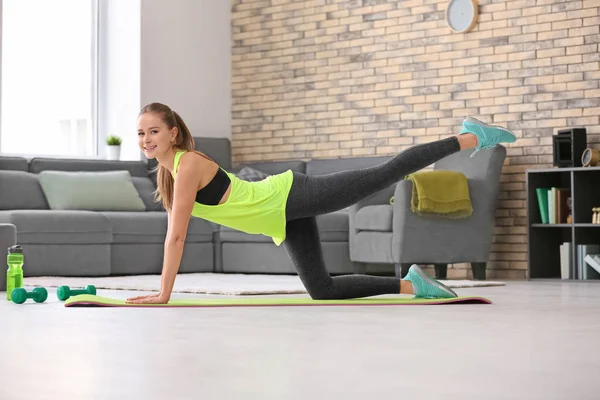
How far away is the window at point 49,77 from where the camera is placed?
850cm

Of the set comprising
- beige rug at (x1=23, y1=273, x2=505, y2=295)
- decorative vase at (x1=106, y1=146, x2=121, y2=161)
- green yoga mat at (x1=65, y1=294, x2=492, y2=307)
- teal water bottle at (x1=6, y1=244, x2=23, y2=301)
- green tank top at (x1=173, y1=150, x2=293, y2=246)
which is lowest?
beige rug at (x1=23, y1=273, x2=505, y2=295)

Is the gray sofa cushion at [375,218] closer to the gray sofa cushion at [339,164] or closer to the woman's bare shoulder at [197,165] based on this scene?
the gray sofa cushion at [339,164]

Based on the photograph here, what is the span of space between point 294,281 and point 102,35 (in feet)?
12.0

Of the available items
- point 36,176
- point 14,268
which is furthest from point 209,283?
point 36,176

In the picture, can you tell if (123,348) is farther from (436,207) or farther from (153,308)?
(436,207)

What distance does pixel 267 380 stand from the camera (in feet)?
6.59

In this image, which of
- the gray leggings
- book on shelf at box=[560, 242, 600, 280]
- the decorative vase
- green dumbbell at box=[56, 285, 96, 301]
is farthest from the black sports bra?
the decorative vase

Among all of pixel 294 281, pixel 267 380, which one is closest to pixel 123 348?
pixel 267 380

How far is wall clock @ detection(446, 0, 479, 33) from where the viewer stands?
301 inches

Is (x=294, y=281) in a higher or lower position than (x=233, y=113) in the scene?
lower

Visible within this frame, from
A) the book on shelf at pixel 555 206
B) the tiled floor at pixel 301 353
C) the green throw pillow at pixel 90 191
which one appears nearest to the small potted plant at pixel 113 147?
the green throw pillow at pixel 90 191

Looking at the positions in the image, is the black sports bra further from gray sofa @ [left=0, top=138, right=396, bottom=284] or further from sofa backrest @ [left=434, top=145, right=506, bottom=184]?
sofa backrest @ [left=434, top=145, right=506, bottom=184]

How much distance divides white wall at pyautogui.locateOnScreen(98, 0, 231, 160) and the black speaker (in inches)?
131

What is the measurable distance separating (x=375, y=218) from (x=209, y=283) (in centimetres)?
142
